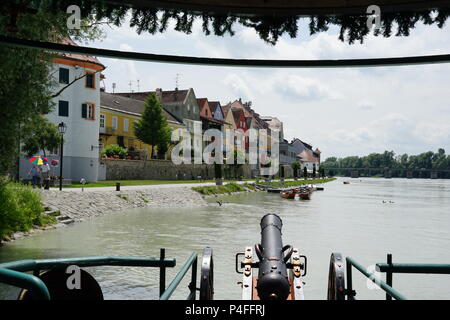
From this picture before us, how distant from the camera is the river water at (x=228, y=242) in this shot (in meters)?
11.5

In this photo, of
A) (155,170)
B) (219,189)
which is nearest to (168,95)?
(155,170)

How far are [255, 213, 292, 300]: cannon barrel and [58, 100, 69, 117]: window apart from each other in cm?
3257

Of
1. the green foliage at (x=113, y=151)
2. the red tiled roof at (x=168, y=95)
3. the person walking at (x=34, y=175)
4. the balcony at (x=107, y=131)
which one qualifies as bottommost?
the person walking at (x=34, y=175)

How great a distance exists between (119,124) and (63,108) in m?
13.3

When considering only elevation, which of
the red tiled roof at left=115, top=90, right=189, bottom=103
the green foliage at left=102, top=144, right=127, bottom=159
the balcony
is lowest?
the green foliage at left=102, top=144, right=127, bottom=159

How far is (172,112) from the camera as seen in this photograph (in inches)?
2606

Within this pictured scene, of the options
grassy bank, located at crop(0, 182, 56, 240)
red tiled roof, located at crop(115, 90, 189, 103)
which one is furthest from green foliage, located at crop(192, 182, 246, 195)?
grassy bank, located at crop(0, 182, 56, 240)

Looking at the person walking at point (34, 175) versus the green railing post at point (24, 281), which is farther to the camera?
the person walking at point (34, 175)

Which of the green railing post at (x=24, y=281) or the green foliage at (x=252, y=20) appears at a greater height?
the green foliage at (x=252, y=20)

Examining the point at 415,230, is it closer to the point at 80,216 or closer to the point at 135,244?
the point at 135,244

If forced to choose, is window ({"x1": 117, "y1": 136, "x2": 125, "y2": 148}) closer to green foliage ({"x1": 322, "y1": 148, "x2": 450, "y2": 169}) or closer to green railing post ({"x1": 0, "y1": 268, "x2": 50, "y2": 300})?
green railing post ({"x1": 0, "y1": 268, "x2": 50, "y2": 300})

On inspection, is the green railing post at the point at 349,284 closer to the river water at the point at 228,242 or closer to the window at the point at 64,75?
the river water at the point at 228,242

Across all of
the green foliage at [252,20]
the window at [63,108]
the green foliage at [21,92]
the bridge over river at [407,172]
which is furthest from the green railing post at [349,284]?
the bridge over river at [407,172]

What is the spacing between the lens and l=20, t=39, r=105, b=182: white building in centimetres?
3572
